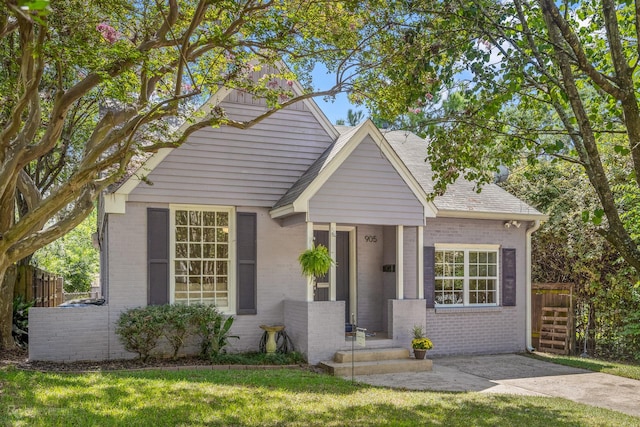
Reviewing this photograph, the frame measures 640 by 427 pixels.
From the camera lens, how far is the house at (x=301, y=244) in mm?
10461

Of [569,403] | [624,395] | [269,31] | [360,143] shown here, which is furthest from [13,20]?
[624,395]

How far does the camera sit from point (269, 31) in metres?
8.45

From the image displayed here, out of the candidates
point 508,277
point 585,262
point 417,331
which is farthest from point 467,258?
point 585,262

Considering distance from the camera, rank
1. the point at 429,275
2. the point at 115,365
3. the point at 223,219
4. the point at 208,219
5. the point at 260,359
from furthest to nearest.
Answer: the point at 429,275, the point at 223,219, the point at 208,219, the point at 260,359, the point at 115,365

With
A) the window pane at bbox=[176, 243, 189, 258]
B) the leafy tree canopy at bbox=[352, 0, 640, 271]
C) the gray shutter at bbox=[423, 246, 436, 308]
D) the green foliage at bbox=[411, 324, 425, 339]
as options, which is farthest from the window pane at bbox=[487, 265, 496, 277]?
the window pane at bbox=[176, 243, 189, 258]

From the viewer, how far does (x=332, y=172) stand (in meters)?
10.7

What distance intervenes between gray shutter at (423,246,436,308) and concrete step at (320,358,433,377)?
80.5 inches

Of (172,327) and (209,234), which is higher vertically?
(209,234)

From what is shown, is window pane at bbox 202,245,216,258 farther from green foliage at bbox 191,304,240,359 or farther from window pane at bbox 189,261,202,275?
green foliage at bbox 191,304,240,359

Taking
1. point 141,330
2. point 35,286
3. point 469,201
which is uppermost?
point 469,201

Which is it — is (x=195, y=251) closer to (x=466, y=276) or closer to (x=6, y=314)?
(x=6, y=314)

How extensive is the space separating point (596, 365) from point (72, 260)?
2764cm

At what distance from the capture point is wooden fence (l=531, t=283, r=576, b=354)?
13.4 meters

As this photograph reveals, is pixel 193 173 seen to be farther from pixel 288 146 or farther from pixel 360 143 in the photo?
pixel 360 143
